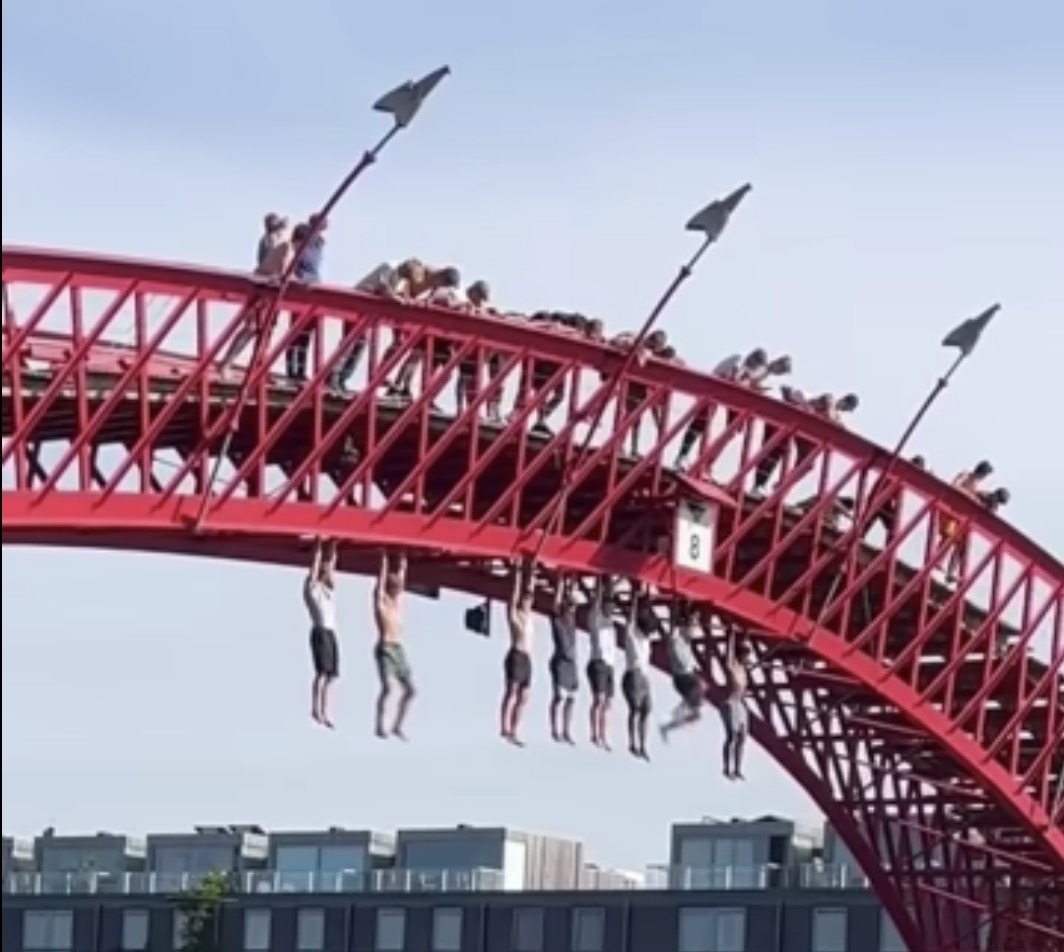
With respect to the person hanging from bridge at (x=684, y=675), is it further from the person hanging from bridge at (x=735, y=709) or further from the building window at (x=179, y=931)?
the building window at (x=179, y=931)

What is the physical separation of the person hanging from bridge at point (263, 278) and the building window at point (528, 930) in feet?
217

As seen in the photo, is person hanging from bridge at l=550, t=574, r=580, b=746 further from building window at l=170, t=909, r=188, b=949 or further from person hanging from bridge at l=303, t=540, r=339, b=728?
building window at l=170, t=909, r=188, b=949

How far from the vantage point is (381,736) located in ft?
121

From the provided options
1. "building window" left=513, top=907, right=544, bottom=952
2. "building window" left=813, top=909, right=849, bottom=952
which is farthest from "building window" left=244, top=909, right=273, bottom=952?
"building window" left=813, top=909, right=849, bottom=952

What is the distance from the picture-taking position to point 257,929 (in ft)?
350

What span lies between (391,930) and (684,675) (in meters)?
62.5

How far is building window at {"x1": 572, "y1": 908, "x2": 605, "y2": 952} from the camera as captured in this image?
10019cm

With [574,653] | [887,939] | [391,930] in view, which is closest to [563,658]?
[574,653]

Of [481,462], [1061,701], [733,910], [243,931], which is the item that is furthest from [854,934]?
[481,462]

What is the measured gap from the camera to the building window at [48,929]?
111 metres

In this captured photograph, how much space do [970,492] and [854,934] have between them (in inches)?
1862

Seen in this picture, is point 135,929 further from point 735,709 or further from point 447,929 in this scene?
point 735,709

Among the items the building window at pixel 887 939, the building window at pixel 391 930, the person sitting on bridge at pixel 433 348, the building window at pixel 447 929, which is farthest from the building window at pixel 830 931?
the person sitting on bridge at pixel 433 348

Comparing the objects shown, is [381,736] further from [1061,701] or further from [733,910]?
[733,910]
